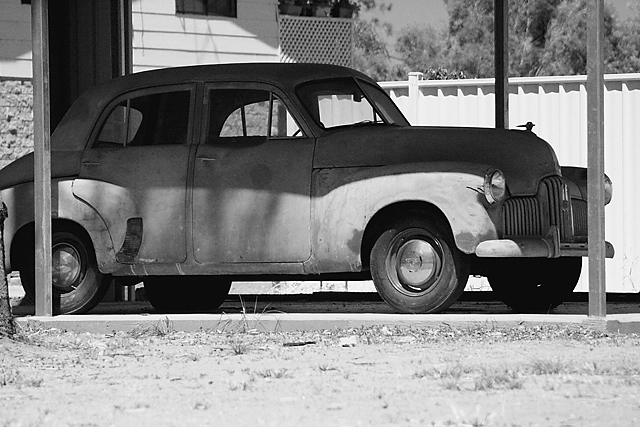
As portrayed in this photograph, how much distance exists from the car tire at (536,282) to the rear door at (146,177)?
99.0 inches

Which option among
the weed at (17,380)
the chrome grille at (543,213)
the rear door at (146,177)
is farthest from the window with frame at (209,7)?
the weed at (17,380)

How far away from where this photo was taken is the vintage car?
947cm

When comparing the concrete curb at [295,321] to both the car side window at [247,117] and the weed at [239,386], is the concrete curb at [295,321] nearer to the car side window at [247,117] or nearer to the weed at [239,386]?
the car side window at [247,117]

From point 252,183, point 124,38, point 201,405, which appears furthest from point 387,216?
point 124,38

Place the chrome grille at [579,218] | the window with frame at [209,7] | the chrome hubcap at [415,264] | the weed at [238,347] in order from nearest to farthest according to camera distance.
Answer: the weed at [238,347] → the chrome hubcap at [415,264] → the chrome grille at [579,218] → the window with frame at [209,7]

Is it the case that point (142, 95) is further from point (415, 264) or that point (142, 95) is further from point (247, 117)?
point (415, 264)

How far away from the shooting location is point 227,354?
8.34 m

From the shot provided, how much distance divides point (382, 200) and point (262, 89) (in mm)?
1474

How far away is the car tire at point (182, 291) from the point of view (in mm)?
11773

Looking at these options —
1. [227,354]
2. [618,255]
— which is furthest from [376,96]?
[618,255]

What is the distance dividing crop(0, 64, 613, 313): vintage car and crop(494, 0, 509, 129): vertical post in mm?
1543

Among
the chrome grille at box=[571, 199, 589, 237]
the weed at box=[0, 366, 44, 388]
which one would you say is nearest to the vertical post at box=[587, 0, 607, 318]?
the chrome grille at box=[571, 199, 589, 237]

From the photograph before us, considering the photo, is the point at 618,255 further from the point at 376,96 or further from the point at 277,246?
the point at 277,246

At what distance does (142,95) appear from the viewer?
10.8m
